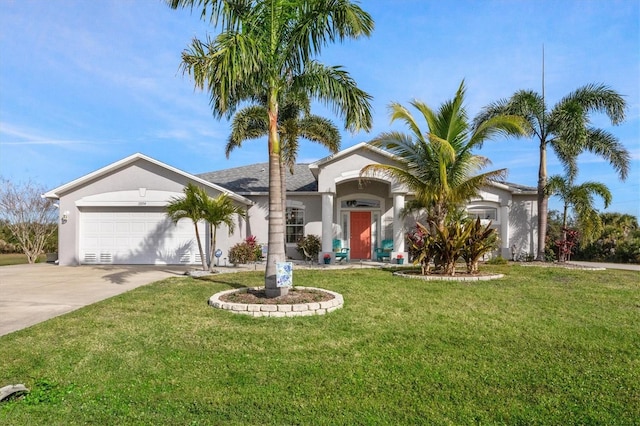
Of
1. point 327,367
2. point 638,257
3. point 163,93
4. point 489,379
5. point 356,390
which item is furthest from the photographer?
point 638,257

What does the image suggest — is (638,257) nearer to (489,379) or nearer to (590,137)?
(590,137)

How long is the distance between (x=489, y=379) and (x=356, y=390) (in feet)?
5.20

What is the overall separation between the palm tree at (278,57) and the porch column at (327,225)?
7681 mm

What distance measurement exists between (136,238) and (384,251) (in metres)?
10.5

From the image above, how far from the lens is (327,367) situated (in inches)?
190

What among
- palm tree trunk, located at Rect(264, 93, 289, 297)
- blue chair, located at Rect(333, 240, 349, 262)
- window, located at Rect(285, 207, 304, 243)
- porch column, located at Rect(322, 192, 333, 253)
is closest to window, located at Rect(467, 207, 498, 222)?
blue chair, located at Rect(333, 240, 349, 262)

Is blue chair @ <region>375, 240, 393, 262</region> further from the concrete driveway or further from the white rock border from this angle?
the white rock border

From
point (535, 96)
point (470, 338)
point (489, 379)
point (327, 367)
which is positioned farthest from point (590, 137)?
point (327, 367)

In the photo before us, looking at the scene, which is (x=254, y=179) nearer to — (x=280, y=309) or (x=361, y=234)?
(x=361, y=234)

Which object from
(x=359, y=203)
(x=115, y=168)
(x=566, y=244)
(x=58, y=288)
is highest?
(x=115, y=168)

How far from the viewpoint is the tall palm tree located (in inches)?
472

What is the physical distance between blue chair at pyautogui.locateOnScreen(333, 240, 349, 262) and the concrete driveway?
6417 mm

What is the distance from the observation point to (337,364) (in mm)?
4914

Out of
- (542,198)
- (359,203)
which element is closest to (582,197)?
(542,198)
